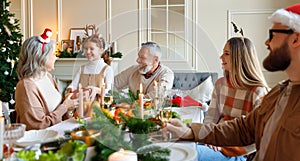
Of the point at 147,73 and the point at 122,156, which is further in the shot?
the point at 147,73

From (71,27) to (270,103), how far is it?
4.92 m

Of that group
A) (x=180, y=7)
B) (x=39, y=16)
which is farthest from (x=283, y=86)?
(x=39, y=16)

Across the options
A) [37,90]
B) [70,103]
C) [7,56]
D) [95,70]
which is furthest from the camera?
[7,56]

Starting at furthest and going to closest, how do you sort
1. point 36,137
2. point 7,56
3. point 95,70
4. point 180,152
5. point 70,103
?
point 7,56 → point 95,70 → point 70,103 → point 36,137 → point 180,152

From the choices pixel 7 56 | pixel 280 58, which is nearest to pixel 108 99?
pixel 280 58

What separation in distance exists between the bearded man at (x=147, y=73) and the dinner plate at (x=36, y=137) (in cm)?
98

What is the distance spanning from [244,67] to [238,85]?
123 millimetres

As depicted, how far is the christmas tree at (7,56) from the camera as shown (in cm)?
465

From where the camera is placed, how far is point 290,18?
1.37m

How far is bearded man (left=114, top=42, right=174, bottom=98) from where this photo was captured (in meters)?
2.44

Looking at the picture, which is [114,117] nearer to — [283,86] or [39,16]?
[283,86]

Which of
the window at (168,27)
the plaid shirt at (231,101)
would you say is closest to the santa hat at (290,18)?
the window at (168,27)

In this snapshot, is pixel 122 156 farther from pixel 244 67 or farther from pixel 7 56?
pixel 7 56

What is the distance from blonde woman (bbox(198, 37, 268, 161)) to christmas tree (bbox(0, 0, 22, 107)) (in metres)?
3.34
